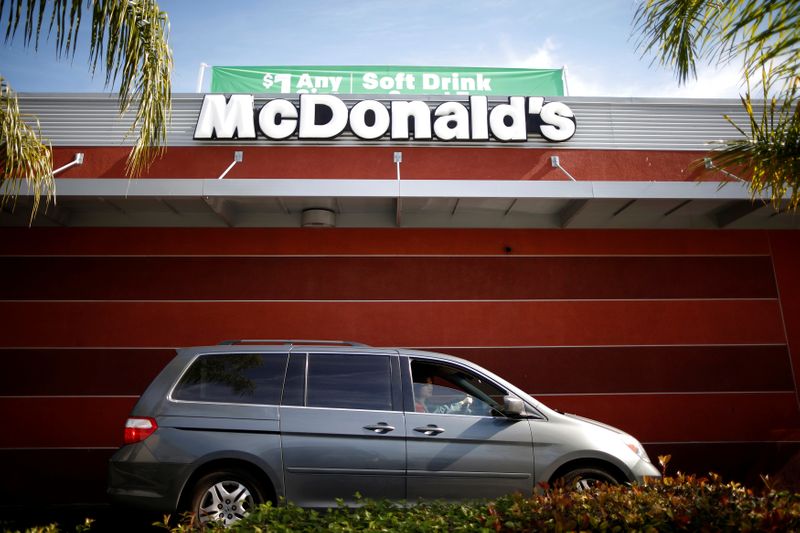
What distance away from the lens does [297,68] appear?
11781 mm

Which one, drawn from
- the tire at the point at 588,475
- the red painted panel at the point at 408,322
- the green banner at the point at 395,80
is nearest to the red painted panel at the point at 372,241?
the red painted panel at the point at 408,322

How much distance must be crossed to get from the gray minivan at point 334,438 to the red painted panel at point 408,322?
2.71 meters

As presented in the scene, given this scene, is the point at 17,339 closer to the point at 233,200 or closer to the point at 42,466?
the point at 42,466

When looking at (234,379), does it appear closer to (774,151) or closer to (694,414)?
(774,151)

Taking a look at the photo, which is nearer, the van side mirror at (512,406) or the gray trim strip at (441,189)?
the van side mirror at (512,406)

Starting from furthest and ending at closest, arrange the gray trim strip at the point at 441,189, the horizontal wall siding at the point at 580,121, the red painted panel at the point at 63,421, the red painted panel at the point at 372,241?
1. the horizontal wall siding at the point at 580,121
2. the red painted panel at the point at 372,241
3. the red painted panel at the point at 63,421
4. the gray trim strip at the point at 441,189

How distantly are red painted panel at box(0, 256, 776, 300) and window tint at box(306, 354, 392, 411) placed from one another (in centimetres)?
290

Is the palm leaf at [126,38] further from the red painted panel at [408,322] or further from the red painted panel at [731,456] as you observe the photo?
the red painted panel at [731,456]

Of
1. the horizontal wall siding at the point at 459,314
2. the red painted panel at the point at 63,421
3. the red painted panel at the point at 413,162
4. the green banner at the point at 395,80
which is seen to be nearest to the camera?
the red painted panel at the point at 63,421

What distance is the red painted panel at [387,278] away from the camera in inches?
312

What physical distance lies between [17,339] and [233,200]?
372 cm

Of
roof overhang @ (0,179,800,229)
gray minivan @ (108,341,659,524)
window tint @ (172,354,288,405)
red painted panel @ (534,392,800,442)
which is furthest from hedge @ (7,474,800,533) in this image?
red painted panel @ (534,392,800,442)

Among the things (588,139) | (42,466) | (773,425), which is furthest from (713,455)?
(42,466)

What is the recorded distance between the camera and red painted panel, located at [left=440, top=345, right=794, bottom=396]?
25.7 ft
